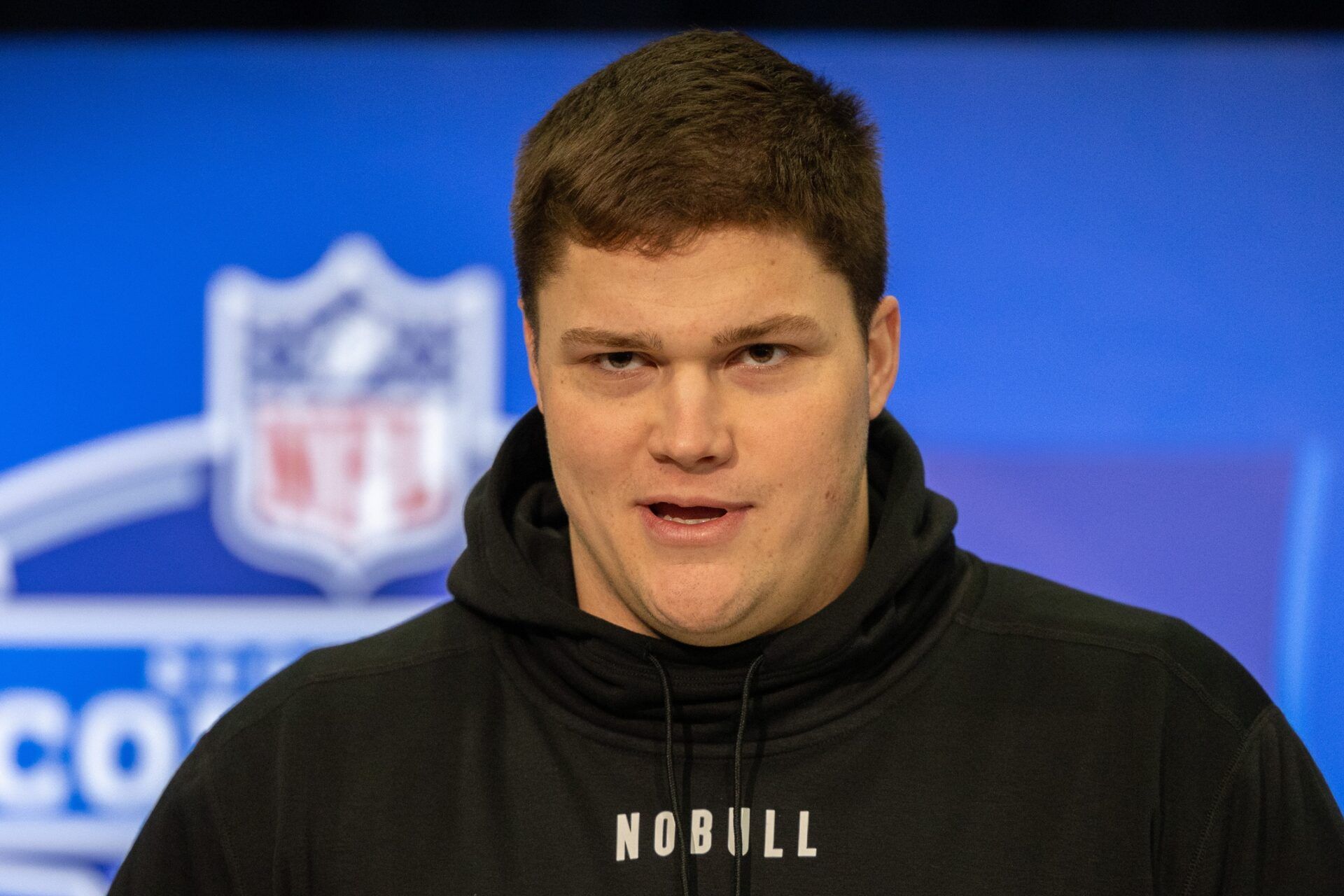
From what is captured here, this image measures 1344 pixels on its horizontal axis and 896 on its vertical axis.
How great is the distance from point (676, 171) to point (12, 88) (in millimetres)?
1913

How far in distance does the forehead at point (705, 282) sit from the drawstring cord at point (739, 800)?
0.32 m

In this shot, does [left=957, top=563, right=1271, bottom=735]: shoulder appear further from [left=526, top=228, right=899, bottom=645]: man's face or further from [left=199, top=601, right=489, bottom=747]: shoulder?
[left=199, top=601, right=489, bottom=747]: shoulder

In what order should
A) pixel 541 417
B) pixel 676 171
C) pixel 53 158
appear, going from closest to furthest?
1. pixel 676 171
2. pixel 541 417
3. pixel 53 158

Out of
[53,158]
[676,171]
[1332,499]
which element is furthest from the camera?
[53,158]

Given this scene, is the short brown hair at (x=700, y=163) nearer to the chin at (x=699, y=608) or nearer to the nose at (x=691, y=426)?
the nose at (x=691, y=426)

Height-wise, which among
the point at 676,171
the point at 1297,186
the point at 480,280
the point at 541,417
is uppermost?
the point at 1297,186

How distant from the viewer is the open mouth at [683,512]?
3.66ft

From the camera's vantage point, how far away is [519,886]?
3.61 feet

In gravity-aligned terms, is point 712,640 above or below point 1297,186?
below

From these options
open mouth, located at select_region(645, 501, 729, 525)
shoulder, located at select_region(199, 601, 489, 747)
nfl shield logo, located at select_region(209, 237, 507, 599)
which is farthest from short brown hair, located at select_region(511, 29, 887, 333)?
nfl shield logo, located at select_region(209, 237, 507, 599)

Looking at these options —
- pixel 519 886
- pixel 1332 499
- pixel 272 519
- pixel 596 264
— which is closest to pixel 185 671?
pixel 272 519

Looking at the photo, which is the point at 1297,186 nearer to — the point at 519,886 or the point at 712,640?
the point at 712,640

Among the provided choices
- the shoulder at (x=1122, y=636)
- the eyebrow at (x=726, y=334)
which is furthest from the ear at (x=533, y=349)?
the shoulder at (x=1122, y=636)

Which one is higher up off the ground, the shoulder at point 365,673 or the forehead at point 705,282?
the forehead at point 705,282
